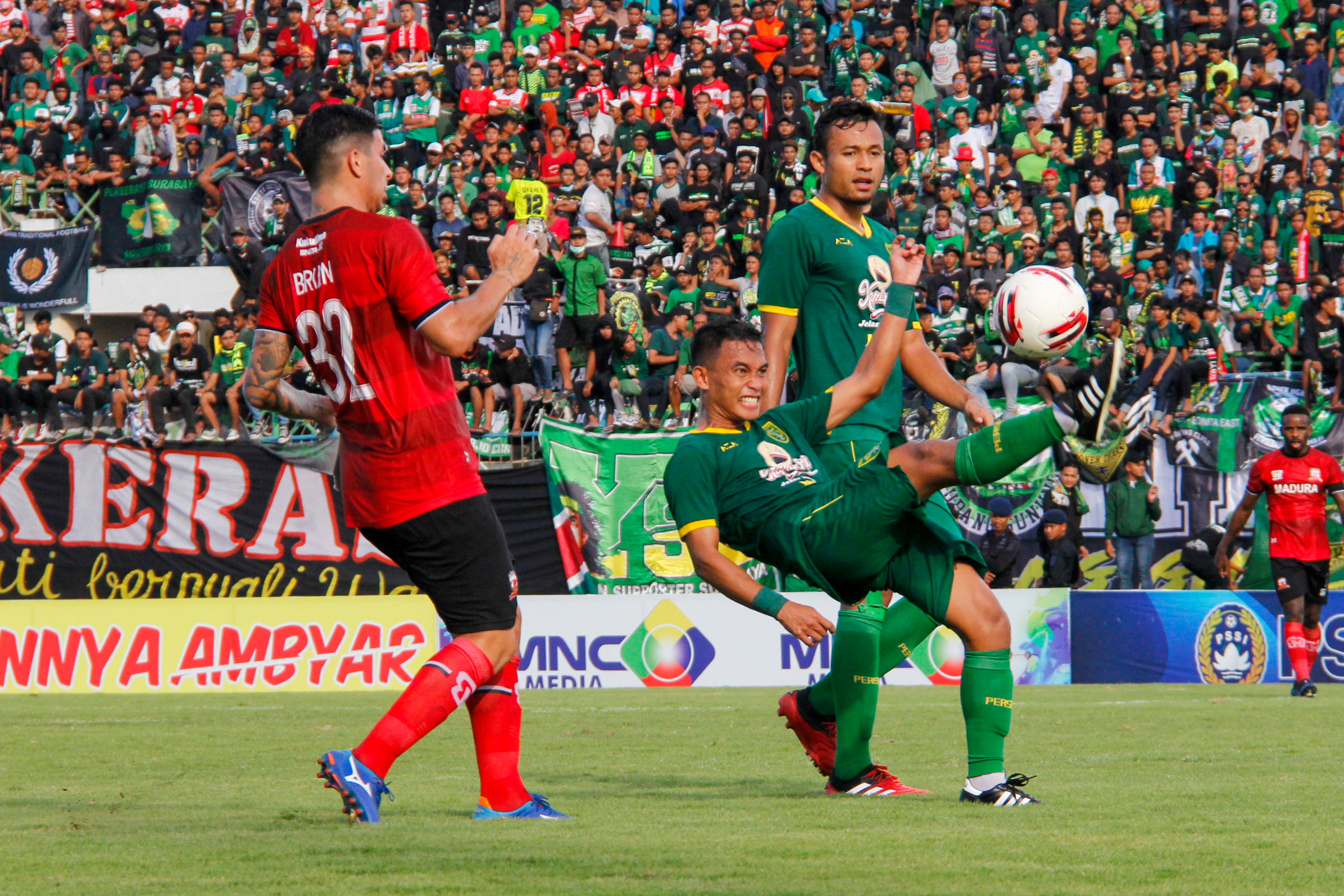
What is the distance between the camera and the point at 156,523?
18.5 meters

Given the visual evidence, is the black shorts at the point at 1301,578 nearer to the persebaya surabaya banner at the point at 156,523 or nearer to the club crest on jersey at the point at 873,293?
the club crest on jersey at the point at 873,293

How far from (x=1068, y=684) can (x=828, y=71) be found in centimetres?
1000

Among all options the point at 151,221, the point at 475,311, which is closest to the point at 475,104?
the point at 151,221

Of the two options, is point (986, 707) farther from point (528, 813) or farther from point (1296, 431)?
point (1296, 431)

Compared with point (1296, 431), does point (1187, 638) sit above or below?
below

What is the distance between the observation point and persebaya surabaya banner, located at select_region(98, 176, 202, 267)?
957 inches

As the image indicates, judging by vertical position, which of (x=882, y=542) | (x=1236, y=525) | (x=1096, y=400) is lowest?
(x=1236, y=525)

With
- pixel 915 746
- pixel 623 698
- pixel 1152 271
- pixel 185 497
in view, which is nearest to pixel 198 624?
pixel 185 497

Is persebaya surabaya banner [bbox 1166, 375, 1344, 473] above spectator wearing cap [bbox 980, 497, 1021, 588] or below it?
above

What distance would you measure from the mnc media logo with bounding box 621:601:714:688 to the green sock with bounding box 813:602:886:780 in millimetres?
10236

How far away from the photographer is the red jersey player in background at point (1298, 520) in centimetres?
1450

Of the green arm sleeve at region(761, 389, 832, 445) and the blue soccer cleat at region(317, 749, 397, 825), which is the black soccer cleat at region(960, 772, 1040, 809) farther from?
the blue soccer cleat at region(317, 749, 397, 825)

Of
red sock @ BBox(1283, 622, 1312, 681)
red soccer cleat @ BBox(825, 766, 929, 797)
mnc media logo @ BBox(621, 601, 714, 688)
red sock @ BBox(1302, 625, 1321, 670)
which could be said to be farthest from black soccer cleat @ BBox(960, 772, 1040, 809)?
mnc media logo @ BBox(621, 601, 714, 688)

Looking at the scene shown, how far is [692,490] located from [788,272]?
3.42ft
